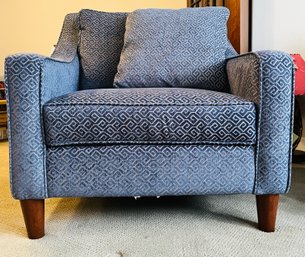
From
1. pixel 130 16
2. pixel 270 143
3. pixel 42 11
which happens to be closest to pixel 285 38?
pixel 130 16

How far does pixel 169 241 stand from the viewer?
0.97 metres

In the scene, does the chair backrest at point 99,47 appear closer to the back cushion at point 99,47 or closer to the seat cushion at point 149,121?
the back cushion at point 99,47

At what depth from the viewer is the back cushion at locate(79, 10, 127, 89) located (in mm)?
1508

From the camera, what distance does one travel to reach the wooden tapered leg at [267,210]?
3.32 ft

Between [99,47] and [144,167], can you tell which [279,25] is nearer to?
[99,47]

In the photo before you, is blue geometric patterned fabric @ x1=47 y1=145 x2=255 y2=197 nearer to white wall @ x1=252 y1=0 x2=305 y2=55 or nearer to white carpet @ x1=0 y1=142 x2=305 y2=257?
white carpet @ x1=0 y1=142 x2=305 y2=257

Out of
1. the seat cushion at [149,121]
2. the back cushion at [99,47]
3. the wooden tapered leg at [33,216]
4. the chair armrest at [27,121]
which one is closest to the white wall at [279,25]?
the back cushion at [99,47]

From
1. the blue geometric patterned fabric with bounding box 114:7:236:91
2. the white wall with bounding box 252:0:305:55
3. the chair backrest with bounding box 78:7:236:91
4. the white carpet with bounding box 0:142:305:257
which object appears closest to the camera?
the white carpet with bounding box 0:142:305:257

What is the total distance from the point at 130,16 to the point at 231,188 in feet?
3.00

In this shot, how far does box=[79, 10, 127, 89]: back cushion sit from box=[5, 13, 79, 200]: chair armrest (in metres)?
0.52

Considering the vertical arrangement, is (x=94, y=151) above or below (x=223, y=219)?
above

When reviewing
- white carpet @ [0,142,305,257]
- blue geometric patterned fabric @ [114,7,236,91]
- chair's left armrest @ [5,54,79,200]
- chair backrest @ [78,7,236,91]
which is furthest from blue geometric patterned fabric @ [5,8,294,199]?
chair backrest @ [78,7,236,91]

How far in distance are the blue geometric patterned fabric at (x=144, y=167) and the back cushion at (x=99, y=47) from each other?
1.96 feet

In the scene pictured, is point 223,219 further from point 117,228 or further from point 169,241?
point 117,228
